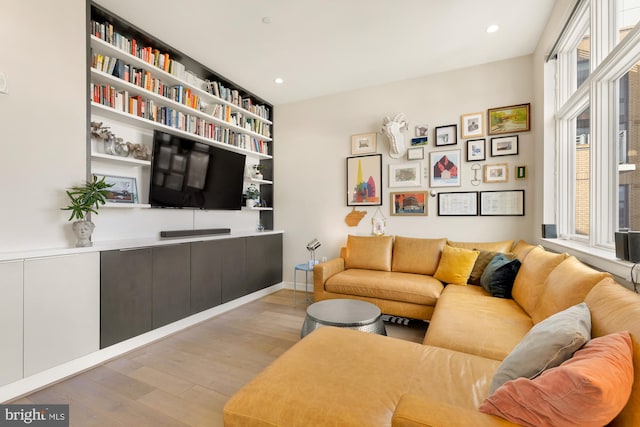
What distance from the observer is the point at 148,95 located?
9.27 ft

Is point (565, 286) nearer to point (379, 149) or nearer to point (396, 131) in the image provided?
point (396, 131)

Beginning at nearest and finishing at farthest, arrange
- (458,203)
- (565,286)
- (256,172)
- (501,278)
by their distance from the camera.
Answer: (565,286) < (501,278) < (458,203) < (256,172)

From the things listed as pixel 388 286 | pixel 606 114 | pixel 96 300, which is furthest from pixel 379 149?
pixel 96 300

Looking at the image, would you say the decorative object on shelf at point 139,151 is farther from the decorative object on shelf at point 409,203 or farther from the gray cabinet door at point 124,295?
the decorative object on shelf at point 409,203

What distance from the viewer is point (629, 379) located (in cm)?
75

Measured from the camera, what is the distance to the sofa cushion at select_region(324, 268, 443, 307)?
2.72 m

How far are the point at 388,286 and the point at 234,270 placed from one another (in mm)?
1806

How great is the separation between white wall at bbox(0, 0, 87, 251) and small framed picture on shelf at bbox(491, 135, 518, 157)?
396 cm

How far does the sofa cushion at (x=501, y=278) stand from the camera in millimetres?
2396

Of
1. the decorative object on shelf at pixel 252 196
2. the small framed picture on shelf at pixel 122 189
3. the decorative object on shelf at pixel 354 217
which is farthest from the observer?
the decorative object on shelf at pixel 252 196

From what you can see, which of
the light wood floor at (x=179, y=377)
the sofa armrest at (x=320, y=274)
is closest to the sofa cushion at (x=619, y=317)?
the light wood floor at (x=179, y=377)

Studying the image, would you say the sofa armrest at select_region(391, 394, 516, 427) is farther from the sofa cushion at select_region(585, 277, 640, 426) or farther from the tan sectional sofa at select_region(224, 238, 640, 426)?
the sofa cushion at select_region(585, 277, 640, 426)

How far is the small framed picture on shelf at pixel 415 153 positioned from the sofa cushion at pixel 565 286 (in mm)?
2108

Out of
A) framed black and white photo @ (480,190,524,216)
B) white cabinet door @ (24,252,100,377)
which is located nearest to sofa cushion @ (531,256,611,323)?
framed black and white photo @ (480,190,524,216)
